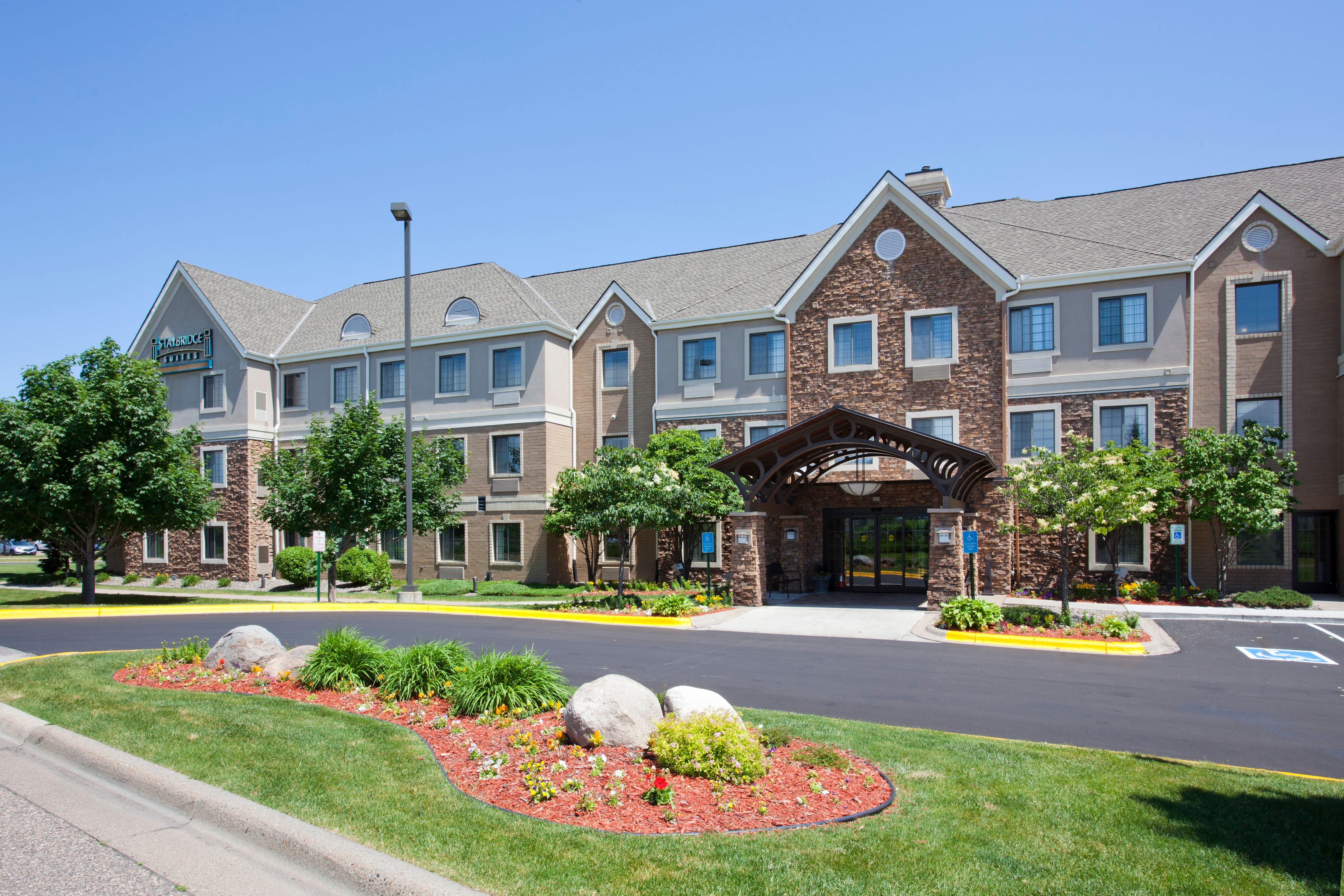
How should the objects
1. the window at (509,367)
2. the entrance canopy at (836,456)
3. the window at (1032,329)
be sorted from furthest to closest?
the window at (509,367) < the window at (1032,329) < the entrance canopy at (836,456)

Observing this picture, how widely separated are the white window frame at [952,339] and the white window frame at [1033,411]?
6.99ft

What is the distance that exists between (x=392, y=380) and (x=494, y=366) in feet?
16.3

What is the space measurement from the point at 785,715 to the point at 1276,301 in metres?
21.5

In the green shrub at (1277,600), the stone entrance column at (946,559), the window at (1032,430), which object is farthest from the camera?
the window at (1032,430)

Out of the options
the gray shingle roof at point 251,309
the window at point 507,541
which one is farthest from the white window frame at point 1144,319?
the gray shingle roof at point 251,309

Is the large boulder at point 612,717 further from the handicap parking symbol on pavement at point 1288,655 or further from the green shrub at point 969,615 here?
the handicap parking symbol on pavement at point 1288,655

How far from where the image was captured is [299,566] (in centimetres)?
3058

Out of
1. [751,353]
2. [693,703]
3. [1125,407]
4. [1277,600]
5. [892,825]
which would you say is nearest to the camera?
[892,825]

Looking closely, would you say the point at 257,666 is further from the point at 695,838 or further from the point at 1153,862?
the point at 1153,862

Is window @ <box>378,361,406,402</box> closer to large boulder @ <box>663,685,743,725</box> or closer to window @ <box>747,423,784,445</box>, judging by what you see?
window @ <box>747,423,784,445</box>

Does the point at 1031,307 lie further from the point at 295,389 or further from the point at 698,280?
the point at 295,389

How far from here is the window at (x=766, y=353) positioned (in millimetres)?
27438

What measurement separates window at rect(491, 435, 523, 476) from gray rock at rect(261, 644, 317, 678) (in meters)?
19.0

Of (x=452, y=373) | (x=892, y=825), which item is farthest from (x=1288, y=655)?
(x=452, y=373)
